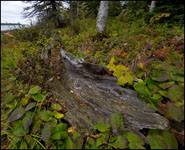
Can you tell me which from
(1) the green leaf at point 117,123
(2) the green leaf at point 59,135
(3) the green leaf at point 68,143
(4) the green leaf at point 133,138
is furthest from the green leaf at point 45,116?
(4) the green leaf at point 133,138

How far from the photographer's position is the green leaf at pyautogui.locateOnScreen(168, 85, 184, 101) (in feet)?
3.52

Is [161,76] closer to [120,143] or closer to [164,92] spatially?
[164,92]

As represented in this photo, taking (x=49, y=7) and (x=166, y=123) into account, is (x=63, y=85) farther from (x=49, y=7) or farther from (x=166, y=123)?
(x=49, y=7)

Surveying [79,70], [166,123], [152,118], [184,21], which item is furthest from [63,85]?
[184,21]

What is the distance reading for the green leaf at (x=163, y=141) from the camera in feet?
3.19

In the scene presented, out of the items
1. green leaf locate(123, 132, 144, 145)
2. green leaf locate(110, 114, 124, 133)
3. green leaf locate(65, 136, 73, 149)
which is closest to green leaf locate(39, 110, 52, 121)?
green leaf locate(65, 136, 73, 149)

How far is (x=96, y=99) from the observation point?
1.61 metres

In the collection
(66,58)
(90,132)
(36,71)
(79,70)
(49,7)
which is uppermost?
(49,7)

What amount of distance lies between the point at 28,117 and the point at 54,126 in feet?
1.31

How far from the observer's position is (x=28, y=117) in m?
1.44

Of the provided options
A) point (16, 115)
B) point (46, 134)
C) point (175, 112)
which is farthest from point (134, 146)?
point (16, 115)

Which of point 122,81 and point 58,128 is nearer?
point 58,128

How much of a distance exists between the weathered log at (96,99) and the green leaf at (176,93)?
0.85ft

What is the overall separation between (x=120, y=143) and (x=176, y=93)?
0.78 metres
